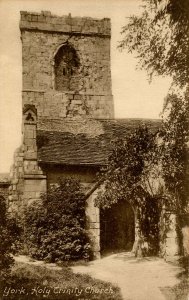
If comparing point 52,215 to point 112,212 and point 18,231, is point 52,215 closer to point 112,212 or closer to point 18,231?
point 112,212

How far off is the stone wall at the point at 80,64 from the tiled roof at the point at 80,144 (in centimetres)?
353

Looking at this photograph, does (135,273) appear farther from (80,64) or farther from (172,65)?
(80,64)

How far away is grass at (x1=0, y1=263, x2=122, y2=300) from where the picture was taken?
8.70 metres

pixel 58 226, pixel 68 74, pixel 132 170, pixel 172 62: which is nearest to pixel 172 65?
pixel 172 62

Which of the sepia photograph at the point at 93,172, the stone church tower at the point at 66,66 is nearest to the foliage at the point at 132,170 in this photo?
the sepia photograph at the point at 93,172

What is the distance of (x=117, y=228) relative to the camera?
621 inches

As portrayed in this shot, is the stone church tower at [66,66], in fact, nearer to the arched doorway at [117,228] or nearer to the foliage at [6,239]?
the arched doorway at [117,228]

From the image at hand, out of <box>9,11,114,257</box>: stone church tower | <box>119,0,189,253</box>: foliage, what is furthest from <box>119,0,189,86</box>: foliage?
<box>9,11,114,257</box>: stone church tower

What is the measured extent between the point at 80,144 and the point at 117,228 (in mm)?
3664

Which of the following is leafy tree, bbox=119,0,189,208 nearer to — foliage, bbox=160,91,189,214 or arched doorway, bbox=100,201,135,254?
foliage, bbox=160,91,189,214

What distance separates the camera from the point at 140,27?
10.7m

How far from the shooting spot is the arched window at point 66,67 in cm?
2198

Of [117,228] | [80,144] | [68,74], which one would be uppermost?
[68,74]

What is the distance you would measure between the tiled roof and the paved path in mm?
3905
